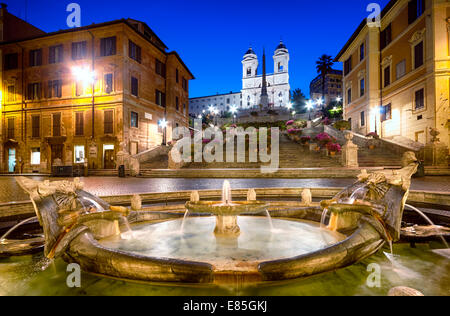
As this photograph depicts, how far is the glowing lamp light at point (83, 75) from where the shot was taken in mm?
25344

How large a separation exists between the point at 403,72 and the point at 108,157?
31611mm

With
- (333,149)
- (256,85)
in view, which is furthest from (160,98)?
(256,85)

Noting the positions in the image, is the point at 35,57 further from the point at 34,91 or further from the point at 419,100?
the point at 419,100

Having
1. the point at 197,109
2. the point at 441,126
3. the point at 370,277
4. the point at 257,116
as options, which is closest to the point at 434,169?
the point at 441,126

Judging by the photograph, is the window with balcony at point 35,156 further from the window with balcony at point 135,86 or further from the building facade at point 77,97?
the window with balcony at point 135,86

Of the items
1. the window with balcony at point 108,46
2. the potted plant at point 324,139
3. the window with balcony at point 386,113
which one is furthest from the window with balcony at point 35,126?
the window with balcony at point 386,113

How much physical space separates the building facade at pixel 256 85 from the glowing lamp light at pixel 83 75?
58.0m

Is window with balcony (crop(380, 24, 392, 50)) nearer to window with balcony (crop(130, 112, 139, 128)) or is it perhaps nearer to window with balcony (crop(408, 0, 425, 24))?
window with balcony (crop(408, 0, 425, 24))

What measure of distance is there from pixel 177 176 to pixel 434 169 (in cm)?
1621

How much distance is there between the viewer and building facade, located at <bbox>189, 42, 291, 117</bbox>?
85.7m

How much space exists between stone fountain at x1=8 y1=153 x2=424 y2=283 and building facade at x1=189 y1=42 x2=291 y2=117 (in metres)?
77.7

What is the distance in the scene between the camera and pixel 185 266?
2.36 m

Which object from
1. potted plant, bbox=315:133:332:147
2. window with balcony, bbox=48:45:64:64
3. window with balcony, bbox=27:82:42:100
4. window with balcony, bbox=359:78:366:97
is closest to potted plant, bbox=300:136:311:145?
potted plant, bbox=315:133:332:147

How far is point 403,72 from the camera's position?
22953mm
